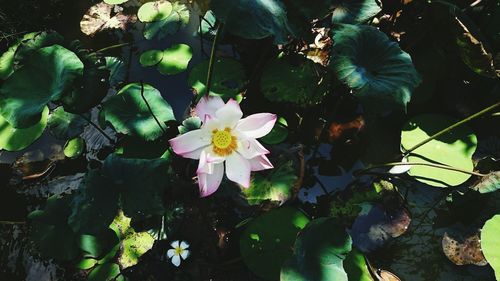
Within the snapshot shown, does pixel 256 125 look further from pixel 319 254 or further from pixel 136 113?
pixel 136 113

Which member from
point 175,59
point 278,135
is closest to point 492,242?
point 278,135

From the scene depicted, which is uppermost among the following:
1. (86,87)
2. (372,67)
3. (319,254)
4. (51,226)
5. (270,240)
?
(372,67)

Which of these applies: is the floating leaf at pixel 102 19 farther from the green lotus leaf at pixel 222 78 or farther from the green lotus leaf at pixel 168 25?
the green lotus leaf at pixel 222 78

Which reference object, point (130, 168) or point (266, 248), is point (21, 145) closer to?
point (130, 168)

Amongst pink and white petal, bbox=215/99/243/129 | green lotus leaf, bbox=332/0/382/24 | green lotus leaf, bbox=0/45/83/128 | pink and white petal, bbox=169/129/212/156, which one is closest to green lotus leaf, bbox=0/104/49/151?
green lotus leaf, bbox=0/45/83/128

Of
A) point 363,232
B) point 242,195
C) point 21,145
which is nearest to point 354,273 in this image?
point 363,232

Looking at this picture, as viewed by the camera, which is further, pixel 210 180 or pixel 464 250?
pixel 464 250

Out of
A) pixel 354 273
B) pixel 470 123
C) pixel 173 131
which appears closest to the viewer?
pixel 354 273

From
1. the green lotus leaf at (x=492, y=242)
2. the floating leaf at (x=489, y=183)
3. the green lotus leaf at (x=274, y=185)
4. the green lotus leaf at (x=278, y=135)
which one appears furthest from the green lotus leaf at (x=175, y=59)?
the green lotus leaf at (x=492, y=242)
